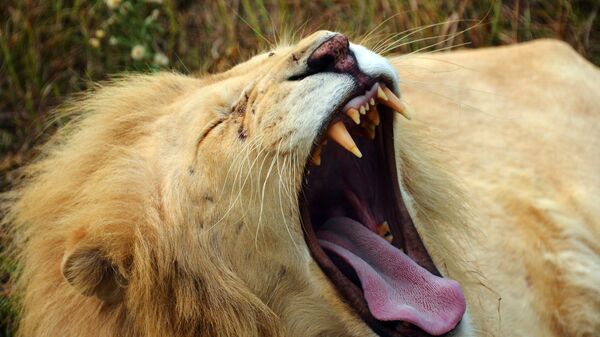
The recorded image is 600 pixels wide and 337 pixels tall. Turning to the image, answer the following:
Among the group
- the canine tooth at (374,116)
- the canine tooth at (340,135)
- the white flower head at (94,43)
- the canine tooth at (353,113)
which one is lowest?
the white flower head at (94,43)

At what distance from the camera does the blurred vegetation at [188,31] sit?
4.46 meters

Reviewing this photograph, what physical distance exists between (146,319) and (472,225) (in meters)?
1.12

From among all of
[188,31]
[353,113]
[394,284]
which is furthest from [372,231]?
[188,31]

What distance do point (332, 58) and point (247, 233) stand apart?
0.44m

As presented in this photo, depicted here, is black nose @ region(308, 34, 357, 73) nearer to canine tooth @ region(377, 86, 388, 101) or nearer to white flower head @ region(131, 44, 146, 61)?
canine tooth @ region(377, 86, 388, 101)

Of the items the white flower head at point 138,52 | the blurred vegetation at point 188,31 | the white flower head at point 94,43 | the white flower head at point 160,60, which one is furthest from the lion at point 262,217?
the blurred vegetation at point 188,31

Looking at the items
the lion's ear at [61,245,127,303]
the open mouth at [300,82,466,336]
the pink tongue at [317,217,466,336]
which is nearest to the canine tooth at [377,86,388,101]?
the open mouth at [300,82,466,336]

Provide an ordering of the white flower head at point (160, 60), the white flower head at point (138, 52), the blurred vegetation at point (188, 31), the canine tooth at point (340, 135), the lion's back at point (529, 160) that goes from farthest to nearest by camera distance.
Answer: the blurred vegetation at point (188, 31) < the white flower head at point (160, 60) < the white flower head at point (138, 52) < the lion's back at point (529, 160) < the canine tooth at point (340, 135)

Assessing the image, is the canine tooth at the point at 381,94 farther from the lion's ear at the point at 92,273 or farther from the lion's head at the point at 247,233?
the lion's ear at the point at 92,273

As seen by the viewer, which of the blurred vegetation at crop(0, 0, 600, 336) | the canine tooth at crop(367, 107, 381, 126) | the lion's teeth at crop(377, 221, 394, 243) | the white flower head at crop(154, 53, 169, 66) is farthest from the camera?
the blurred vegetation at crop(0, 0, 600, 336)

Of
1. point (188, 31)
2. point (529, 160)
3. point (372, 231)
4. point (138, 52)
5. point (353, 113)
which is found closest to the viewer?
point (353, 113)

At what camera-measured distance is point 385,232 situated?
7.86 feet

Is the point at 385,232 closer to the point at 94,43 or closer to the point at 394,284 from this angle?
the point at 394,284

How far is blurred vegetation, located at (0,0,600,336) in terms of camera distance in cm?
446
